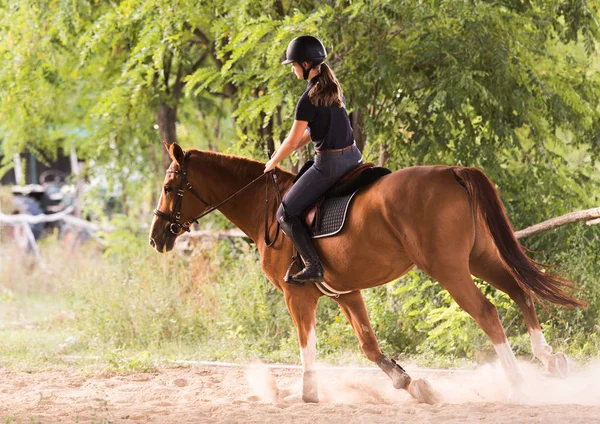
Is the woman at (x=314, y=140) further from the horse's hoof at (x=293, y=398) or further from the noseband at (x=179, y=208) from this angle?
the horse's hoof at (x=293, y=398)

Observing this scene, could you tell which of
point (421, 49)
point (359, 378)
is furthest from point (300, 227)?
point (421, 49)

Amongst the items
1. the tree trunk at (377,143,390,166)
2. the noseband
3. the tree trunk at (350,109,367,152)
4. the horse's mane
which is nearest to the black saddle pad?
the horse's mane

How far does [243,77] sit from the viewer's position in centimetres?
1103

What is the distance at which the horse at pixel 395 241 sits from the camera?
244 inches

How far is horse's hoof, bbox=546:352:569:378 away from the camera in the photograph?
6180mm

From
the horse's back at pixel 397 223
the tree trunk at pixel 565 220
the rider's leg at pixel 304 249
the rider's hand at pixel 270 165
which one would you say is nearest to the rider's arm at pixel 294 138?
the rider's hand at pixel 270 165

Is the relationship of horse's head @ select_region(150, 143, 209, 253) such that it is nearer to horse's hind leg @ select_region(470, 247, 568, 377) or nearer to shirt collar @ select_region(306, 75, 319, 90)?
shirt collar @ select_region(306, 75, 319, 90)

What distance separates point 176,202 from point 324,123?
60.4 inches

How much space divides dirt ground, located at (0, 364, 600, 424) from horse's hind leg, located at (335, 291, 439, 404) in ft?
0.42

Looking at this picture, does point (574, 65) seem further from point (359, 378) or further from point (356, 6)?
point (359, 378)

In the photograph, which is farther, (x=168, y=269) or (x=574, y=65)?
(x=168, y=269)

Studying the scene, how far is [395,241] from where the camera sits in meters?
6.46

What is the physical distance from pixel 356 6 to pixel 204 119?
8534 mm

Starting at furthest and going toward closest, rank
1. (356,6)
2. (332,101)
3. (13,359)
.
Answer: (13,359) → (356,6) → (332,101)
